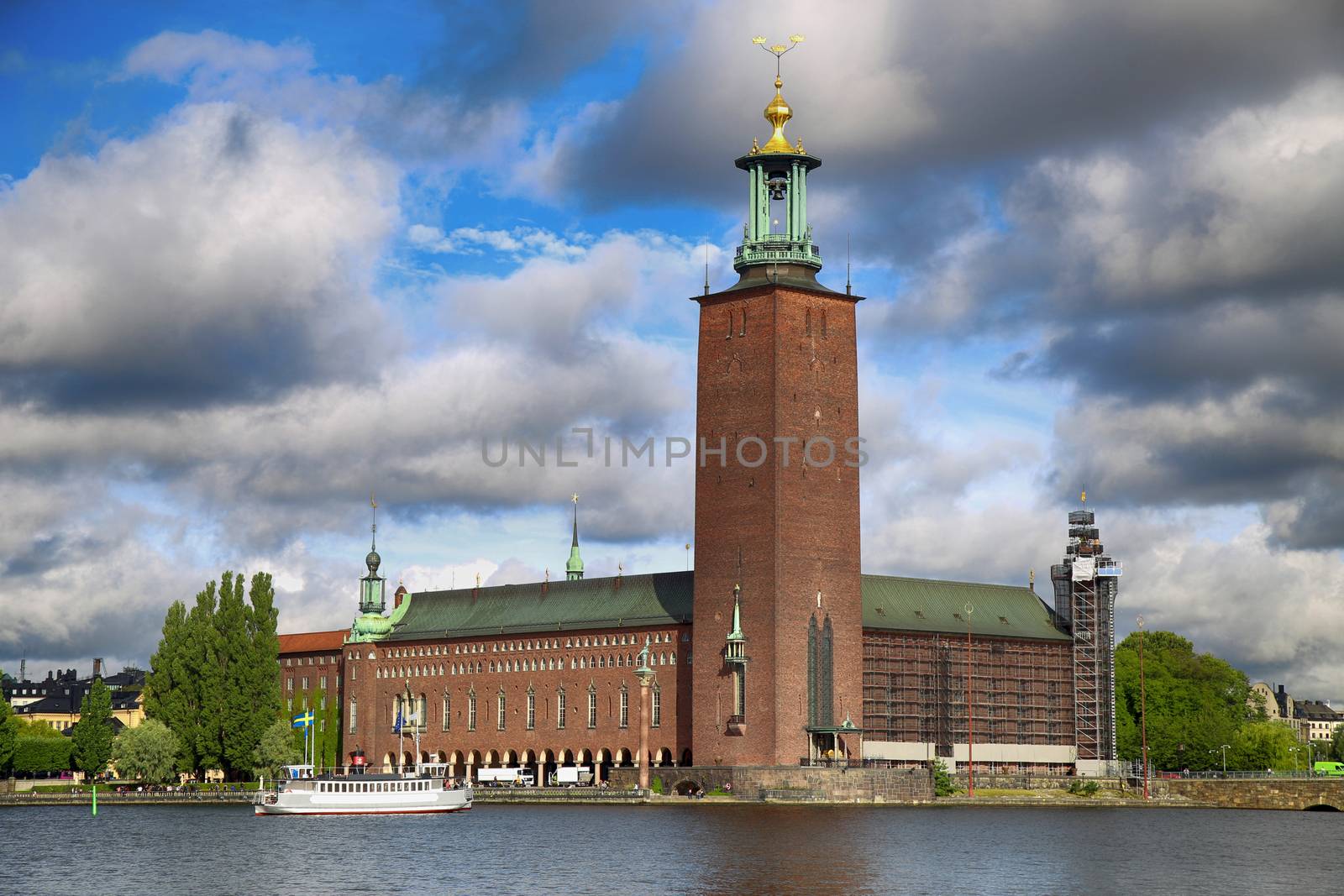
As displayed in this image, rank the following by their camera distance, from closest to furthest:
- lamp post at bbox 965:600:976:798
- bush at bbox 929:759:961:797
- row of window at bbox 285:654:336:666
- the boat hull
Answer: the boat hull, bush at bbox 929:759:961:797, lamp post at bbox 965:600:976:798, row of window at bbox 285:654:336:666

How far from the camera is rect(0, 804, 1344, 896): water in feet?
202

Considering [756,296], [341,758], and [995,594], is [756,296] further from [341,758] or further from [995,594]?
[341,758]

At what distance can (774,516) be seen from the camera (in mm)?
114625

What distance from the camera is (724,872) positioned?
6284cm

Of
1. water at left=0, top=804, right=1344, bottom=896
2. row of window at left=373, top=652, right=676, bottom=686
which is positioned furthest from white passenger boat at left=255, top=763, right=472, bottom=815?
row of window at left=373, top=652, right=676, bottom=686

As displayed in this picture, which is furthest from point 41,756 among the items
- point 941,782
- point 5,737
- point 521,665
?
point 941,782

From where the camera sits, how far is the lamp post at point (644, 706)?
376 feet

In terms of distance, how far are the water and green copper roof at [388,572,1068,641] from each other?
25.2 meters

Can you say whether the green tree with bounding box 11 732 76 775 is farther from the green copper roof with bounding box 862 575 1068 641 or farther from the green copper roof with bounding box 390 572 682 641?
the green copper roof with bounding box 862 575 1068 641

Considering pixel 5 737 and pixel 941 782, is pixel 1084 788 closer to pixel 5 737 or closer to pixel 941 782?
pixel 941 782

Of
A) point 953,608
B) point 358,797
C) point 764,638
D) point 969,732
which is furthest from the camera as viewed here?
point 953,608

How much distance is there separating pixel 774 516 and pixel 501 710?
107ft

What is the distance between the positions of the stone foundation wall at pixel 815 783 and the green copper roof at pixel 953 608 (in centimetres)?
1736

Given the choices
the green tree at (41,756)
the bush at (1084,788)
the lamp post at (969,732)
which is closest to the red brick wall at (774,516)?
the lamp post at (969,732)
